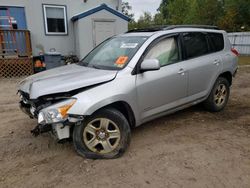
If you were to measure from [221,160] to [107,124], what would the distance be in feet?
5.31

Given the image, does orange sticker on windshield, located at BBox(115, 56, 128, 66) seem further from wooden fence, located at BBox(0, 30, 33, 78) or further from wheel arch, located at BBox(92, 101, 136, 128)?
wooden fence, located at BBox(0, 30, 33, 78)

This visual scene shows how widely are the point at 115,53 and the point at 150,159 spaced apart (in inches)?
70.6

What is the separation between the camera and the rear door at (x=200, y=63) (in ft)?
13.7

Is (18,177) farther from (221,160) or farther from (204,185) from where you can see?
(221,160)

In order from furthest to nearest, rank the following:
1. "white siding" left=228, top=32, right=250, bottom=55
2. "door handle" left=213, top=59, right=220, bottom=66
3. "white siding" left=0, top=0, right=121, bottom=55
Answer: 1. "white siding" left=228, top=32, right=250, bottom=55
2. "white siding" left=0, top=0, right=121, bottom=55
3. "door handle" left=213, top=59, right=220, bottom=66

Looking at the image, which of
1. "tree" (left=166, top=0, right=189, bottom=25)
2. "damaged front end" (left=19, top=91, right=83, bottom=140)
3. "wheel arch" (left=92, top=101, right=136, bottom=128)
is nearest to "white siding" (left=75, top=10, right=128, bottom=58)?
"wheel arch" (left=92, top=101, right=136, bottom=128)

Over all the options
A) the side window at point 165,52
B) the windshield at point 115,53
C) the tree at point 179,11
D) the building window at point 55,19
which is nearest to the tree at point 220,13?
the tree at point 179,11

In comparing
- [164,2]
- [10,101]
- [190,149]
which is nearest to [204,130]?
[190,149]

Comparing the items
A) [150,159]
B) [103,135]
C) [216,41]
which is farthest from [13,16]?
[150,159]

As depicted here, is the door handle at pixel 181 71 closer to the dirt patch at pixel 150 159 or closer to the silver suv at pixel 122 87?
the silver suv at pixel 122 87

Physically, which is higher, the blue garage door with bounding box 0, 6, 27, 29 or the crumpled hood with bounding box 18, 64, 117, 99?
the blue garage door with bounding box 0, 6, 27, 29

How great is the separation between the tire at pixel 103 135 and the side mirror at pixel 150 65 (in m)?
0.75

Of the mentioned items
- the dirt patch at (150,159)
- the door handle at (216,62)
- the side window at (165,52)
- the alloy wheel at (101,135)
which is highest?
the side window at (165,52)

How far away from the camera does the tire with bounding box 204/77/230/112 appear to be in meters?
4.78
